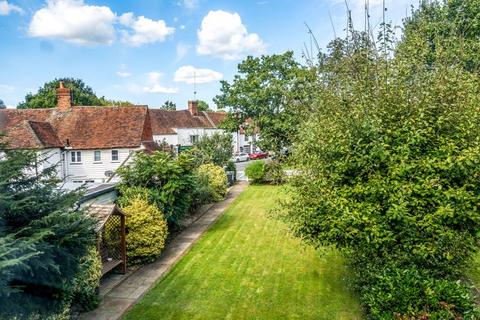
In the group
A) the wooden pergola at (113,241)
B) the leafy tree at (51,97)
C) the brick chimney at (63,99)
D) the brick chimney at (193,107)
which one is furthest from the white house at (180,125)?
the wooden pergola at (113,241)

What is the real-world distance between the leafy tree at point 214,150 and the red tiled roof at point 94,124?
545cm

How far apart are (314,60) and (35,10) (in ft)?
21.6

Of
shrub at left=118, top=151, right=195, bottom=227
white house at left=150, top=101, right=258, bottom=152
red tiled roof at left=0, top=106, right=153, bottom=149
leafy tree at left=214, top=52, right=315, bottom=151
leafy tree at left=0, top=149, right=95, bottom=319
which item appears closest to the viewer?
leafy tree at left=0, top=149, right=95, bottom=319

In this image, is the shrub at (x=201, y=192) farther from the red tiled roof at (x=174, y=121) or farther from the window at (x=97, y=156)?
the red tiled roof at (x=174, y=121)

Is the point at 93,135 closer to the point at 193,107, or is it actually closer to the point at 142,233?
the point at 142,233

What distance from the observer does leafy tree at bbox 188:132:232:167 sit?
84.4ft

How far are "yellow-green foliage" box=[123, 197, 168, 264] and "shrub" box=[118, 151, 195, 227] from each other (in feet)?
3.16

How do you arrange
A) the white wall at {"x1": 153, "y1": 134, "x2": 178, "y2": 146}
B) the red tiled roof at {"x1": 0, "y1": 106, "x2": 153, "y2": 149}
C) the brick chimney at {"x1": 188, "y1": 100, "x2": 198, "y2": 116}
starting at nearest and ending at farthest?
the red tiled roof at {"x1": 0, "y1": 106, "x2": 153, "y2": 149} < the white wall at {"x1": 153, "y1": 134, "x2": 178, "y2": 146} < the brick chimney at {"x1": 188, "y1": 100, "x2": 198, "y2": 116}

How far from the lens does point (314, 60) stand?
955 cm

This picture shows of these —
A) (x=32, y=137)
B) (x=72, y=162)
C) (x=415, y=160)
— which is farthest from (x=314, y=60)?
(x=72, y=162)

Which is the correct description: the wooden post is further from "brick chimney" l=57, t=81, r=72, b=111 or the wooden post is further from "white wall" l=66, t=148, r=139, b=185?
"brick chimney" l=57, t=81, r=72, b=111

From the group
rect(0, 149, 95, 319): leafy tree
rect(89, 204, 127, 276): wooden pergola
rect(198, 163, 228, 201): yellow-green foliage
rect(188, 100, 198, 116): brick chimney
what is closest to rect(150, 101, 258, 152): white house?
rect(188, 100, 198, 116): brick chimney

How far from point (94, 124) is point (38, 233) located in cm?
2748

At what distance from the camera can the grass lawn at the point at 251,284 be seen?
8.64 metres
